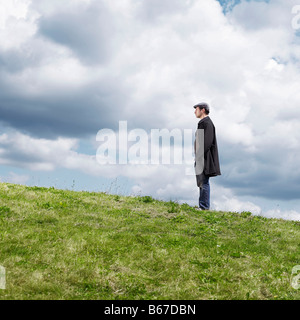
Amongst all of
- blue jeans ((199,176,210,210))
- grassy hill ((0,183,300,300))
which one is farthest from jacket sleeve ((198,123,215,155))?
grassy hill ((0,183,300,300))

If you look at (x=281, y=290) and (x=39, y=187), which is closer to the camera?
(x=281, y=290)

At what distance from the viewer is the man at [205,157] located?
15.2 m

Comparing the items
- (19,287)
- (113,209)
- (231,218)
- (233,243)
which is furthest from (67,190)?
(19,287)

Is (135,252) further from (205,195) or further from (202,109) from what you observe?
(202,109)

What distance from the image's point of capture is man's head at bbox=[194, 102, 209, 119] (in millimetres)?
15641

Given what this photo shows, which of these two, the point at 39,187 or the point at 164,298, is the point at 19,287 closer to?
the point at 164,298

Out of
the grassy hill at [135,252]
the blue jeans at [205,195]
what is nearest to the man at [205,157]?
the blue jeans at [205,195]

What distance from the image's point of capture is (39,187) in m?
15.9

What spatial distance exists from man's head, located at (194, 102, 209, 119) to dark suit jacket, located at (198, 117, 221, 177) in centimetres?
30

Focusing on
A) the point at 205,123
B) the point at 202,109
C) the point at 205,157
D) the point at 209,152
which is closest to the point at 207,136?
the point at 205,123

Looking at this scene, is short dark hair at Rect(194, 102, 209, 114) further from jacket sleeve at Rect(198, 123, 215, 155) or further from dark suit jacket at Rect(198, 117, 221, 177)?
jacket sleeve at Rect(198, 123, 215, 155)
